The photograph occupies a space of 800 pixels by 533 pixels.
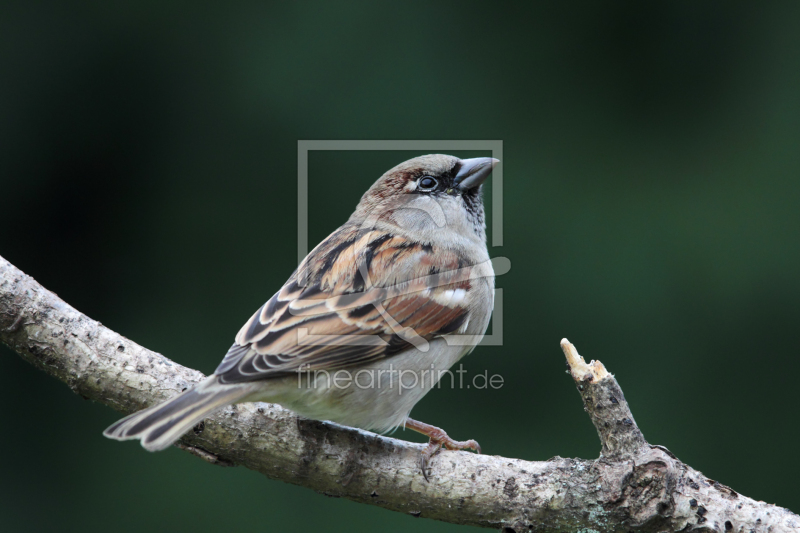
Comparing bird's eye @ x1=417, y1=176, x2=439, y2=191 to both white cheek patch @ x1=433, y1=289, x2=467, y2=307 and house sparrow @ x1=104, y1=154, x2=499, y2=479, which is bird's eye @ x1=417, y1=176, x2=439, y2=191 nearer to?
house sparrow @ x1=104, y1=154, x2=499, y2=479

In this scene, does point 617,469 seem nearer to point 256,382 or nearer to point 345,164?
point 256,382

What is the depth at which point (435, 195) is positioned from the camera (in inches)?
126

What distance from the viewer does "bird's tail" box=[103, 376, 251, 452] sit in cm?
191

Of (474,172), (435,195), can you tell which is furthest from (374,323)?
(474,172)

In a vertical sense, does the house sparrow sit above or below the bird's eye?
below

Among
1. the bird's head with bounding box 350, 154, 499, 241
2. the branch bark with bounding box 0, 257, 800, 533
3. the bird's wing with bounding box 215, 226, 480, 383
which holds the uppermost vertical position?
the bird's head with bounding box 350, 154, 499, 241

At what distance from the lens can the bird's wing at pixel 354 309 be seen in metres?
2.24

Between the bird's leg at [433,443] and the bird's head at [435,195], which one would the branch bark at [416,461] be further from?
the bird's head at [435,195]

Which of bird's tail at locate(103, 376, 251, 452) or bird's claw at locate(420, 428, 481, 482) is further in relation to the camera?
bird's claw at locate(420, 428, 481, 482)

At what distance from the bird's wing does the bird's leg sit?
0.31m

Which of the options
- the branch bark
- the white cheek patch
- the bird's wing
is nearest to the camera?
the branch bark

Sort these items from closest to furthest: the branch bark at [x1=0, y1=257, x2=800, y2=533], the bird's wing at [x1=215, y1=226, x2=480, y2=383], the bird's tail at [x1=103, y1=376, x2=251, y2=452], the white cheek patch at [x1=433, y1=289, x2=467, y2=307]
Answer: the bird's tail at [x1=103, y1=376, x2=251, y2=452] < the branch bark at [x1=0, y1=257, x2=800, y2=533] < the bird's wing at [x1=215, y1=226, x2=480, y2=383] < the white cheek patch at [x1=433, y1=289, x2=467, y2=307]

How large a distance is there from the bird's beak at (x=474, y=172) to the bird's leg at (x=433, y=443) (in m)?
1.13

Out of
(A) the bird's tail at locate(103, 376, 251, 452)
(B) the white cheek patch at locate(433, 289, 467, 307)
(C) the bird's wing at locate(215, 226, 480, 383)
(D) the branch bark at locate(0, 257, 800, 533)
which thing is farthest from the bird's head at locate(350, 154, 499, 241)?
(A) the bird's tail at locate(103, 376, 251, 452)
